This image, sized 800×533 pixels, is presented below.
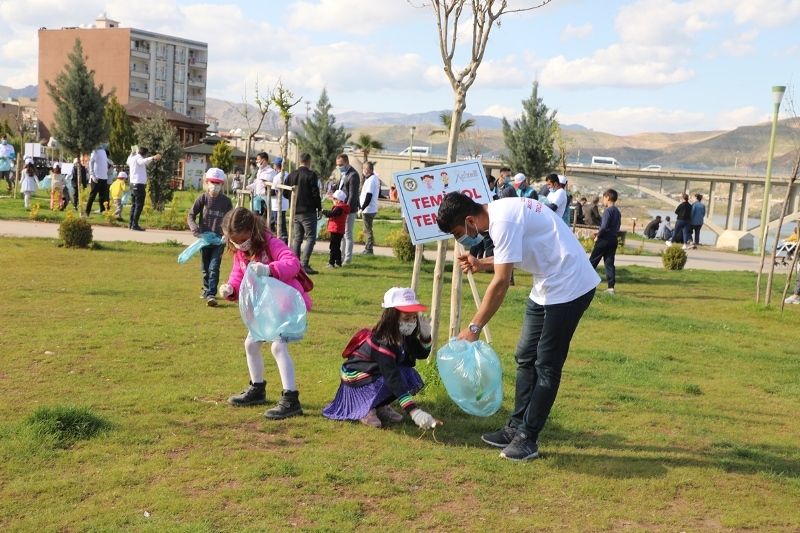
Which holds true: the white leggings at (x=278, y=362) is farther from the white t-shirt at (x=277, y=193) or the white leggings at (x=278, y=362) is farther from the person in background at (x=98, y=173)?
the person in background at (x=98, y=173)

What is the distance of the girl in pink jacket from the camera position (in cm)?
580

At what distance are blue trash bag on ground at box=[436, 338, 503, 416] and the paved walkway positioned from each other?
11.5m

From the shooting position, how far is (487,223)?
16.4 feet

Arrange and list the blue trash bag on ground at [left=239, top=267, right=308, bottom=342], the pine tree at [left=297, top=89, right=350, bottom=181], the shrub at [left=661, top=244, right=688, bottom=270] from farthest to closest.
Answer: the pine tree at [left=297, top=89, right=350, bottom=181], the shrub at [left=661, top=244, right=688, bottom=270], the blue trash bag on ground at [left=239, top=267, right=308, bottom=342]

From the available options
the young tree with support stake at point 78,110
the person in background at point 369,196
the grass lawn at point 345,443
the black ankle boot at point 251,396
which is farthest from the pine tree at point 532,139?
the black ankle boot at point 251,396

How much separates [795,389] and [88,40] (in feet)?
344

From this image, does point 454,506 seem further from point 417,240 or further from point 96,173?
point 96,173

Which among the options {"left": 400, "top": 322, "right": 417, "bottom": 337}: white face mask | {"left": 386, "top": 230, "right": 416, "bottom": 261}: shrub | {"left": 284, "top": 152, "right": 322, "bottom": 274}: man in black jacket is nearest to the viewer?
{"left": 400, "top": 322, "right": 417, "bottom": 337}: white face mask

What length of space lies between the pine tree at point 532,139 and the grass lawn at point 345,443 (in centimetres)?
3543

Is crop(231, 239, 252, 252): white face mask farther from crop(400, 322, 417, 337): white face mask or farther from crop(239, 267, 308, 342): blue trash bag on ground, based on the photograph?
crop(400, 322, 417, 337): white face mask

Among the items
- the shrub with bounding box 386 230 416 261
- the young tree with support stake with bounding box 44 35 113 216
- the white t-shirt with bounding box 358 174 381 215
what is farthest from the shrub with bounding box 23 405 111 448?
the young tree with support stake with bounding box 44 35 113 216

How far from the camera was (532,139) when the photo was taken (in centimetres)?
4481

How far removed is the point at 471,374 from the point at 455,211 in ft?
3.85

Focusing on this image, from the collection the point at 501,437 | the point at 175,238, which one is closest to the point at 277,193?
the point at 175,238
